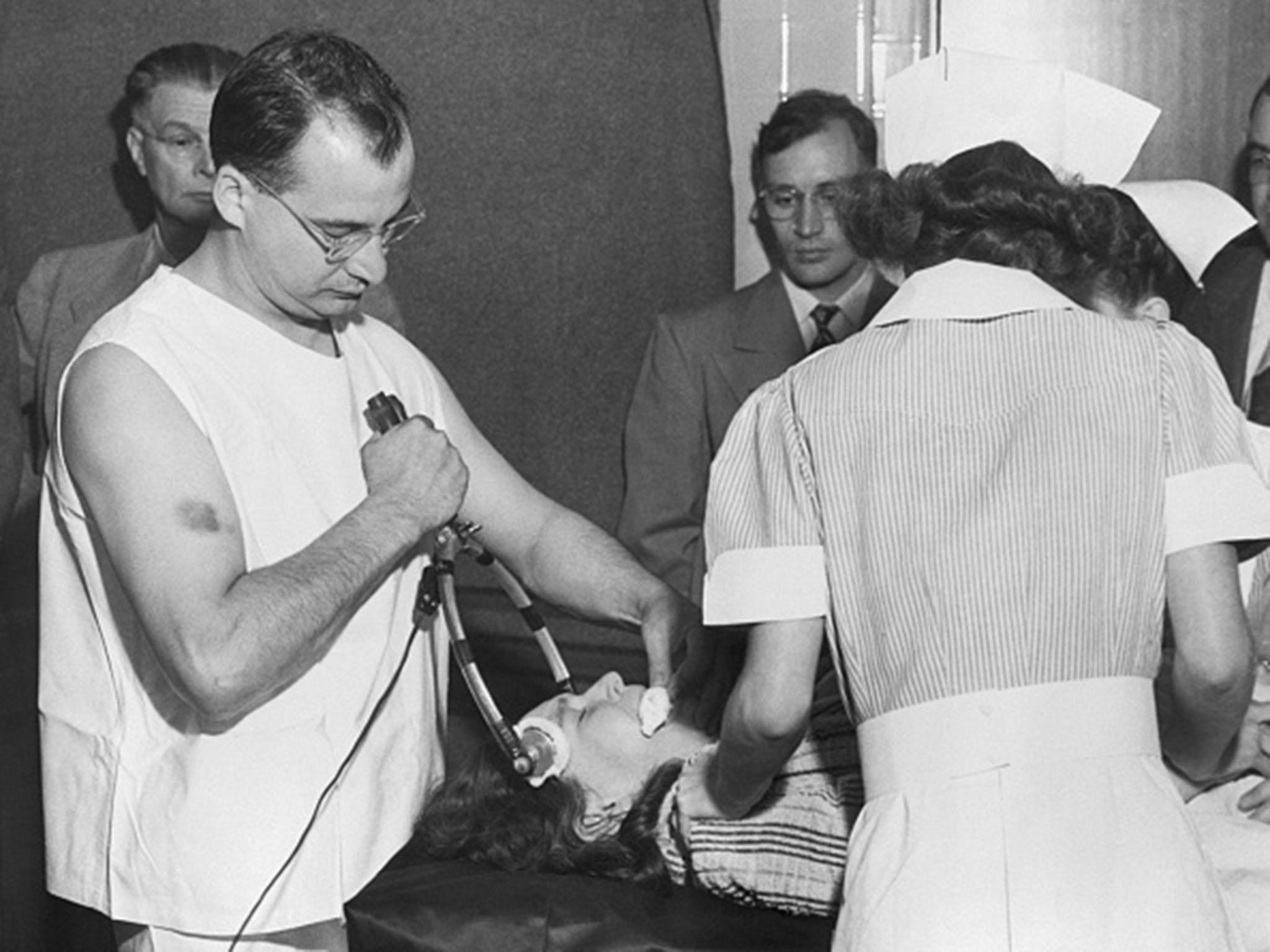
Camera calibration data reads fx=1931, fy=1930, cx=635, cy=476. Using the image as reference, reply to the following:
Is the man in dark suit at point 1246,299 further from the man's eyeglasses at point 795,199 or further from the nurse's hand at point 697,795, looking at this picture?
the nurse's hand at point 697,795

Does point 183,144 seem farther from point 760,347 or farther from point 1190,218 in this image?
point 1190,218

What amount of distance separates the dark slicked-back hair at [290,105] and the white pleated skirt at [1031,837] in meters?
0.94

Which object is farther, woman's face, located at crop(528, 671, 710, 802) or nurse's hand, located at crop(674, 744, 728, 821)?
woman's face, located at crop(528, 671, 710, 802)

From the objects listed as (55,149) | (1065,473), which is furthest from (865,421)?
(55,149)

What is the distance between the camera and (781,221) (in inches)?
153

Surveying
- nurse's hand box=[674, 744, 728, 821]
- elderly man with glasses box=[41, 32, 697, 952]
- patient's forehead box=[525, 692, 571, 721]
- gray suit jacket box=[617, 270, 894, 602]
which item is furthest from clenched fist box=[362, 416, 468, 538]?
gray suit jacket box=[617, 270, 894, 602]

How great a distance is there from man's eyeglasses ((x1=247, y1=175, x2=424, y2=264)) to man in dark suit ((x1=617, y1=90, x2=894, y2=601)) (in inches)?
61.6

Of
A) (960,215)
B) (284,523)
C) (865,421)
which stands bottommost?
(284,523)

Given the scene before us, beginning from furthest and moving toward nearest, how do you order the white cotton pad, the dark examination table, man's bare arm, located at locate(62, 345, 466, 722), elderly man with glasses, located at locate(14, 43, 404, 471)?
elderly man with glasses, located at locate(14, 43, 404, 471), the white cotton pad, the dark examination table, man's bare arm, located at locate(62, 345, 466, 722)

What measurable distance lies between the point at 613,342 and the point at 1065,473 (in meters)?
2.40

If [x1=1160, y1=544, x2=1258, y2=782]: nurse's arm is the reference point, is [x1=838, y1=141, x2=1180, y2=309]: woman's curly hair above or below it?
above

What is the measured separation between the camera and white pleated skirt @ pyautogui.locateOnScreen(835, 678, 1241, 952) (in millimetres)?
1685

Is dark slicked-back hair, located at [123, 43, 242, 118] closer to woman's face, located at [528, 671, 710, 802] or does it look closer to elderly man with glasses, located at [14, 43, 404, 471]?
elderly man with glasses, located at [14, 43, 404, 471]

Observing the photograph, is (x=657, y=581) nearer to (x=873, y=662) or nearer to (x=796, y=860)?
(x=796, y=860)
